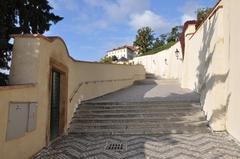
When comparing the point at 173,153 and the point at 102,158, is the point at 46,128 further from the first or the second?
the point at 173,153

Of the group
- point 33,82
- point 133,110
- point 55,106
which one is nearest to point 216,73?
point 133,110

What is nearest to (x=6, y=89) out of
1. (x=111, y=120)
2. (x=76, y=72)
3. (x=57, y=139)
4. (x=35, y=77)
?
(x=35, y=77)

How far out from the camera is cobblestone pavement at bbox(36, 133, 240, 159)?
6277 millimetres

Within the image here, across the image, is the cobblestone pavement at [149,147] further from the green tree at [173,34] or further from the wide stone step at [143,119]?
the green tree at [173,34]

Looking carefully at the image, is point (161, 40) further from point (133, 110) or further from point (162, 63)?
point (133, 110)

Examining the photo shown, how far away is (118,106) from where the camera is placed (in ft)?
34.1

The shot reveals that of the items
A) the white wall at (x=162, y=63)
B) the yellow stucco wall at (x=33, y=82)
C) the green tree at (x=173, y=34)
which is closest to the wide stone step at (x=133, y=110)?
the yellow stucco wall at (x=33, y=82)

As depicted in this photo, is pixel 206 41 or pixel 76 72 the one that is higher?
pixel 206 41

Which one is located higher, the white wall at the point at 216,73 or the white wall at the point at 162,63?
the white wall at the point at 162,63

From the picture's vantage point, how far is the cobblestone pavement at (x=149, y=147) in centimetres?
628

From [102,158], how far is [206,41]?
18.6 feet

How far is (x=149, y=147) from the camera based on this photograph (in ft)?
22.6

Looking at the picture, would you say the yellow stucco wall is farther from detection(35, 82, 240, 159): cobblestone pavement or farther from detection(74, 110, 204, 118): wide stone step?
detection(74, 110, 204, 118): wide stone step

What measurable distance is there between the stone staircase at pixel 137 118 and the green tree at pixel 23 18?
9.37 ft
